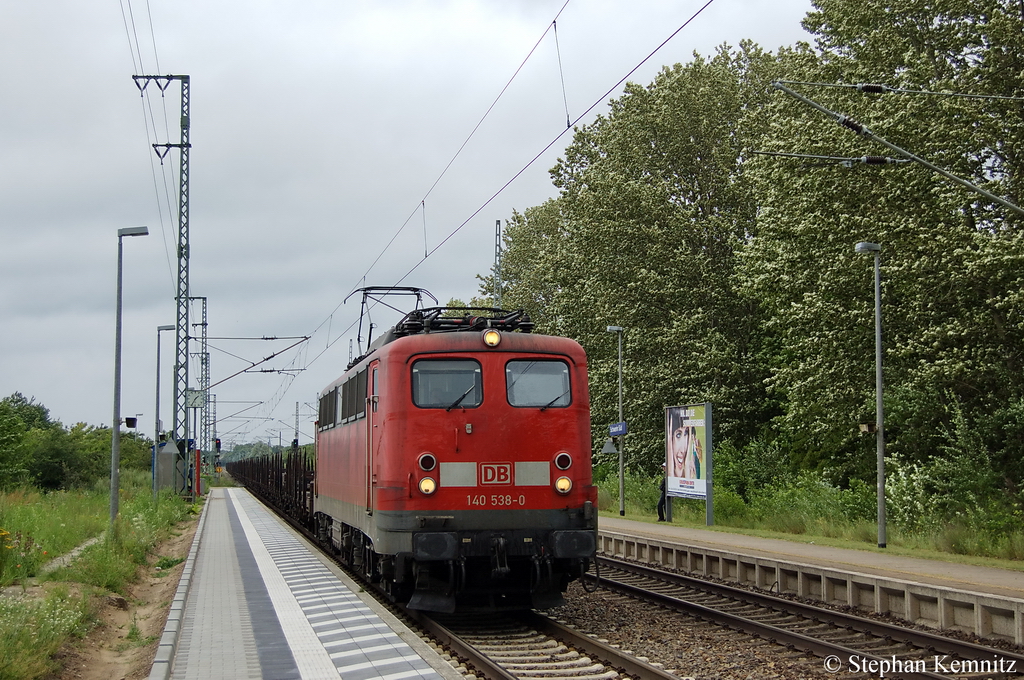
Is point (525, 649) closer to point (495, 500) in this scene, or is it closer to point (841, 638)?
point (495, 500)

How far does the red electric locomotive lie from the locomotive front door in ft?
0.06

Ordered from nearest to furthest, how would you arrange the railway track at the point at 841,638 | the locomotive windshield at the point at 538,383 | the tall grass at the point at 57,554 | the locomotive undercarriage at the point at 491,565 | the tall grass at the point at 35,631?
the tall grass at the point at 35,631, the tall grass at the point at 57,554, the railway track at the point at 841,638, the locomotive undercarriage at the point at 491,565, the locomotive windshield at the point at 538,383

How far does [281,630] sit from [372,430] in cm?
278

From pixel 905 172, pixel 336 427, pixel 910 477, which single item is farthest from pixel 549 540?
pixel 905 172

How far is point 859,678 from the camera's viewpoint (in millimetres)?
9547

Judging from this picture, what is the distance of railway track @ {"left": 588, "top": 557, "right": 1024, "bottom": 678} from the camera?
9.67m

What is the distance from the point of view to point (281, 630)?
1103 cm

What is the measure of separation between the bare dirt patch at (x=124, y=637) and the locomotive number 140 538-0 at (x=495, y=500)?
3.63 meters

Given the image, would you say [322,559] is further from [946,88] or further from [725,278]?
[725,278]

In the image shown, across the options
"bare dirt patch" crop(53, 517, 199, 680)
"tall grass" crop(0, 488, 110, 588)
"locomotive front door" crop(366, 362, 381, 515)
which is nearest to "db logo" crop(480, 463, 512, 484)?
"locomotive front door" crop(366, 362, 381, 515)

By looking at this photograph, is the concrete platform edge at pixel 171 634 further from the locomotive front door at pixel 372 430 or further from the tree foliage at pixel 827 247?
the tree foliage at pixel 827 247

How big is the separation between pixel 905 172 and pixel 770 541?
922cm

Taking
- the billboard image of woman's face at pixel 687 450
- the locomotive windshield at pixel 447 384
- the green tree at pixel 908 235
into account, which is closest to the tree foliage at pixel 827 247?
the green tree at pixel 908 235

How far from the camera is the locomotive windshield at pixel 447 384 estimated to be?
39.7 ft
